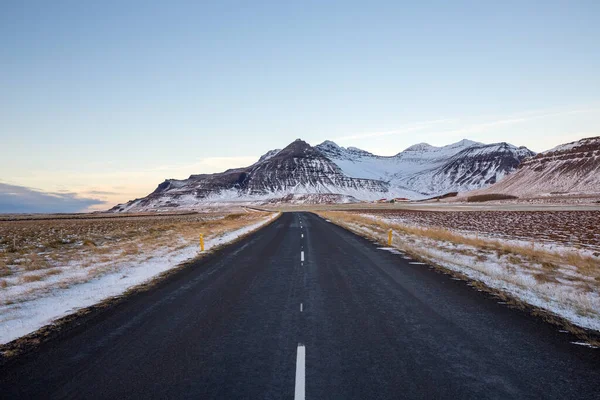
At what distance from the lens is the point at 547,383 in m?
4.63

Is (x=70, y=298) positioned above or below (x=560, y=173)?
below

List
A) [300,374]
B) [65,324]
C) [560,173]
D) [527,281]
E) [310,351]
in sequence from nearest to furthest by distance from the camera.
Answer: [300,374]
[310,351]
[65,324]
[527,281]
[560,173]

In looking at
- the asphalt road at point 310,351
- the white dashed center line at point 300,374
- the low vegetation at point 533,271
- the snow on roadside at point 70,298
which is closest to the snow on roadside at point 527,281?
the low vegetation at point 533,271

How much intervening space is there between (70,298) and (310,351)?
24.0 ft

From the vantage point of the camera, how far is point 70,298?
9812 millimetres

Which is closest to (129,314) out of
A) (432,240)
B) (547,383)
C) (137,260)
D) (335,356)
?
(335,356)

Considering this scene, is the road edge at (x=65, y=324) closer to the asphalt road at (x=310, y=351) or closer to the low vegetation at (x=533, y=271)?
the asphalt road at (x=310, y=351)

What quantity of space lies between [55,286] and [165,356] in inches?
295

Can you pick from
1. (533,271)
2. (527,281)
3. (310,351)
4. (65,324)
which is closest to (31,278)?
(65,324)

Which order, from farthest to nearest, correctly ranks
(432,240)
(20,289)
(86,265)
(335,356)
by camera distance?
Answer: (432,240), (86,265), (20,289), (335,356)

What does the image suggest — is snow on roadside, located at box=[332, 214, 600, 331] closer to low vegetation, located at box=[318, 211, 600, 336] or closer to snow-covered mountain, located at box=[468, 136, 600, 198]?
low vegetation, located at box=[318, 211, 600, 336]

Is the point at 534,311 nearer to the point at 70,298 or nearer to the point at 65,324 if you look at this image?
the point at 65,324

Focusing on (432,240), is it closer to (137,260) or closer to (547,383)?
(137,260)

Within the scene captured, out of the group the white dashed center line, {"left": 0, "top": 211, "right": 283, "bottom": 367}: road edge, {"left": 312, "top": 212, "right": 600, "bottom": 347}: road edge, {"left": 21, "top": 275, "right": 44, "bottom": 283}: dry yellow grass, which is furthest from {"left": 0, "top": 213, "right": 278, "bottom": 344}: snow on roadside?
{"left": 312, "top": 212, "right": 600, "bottom": 347}: road edge
